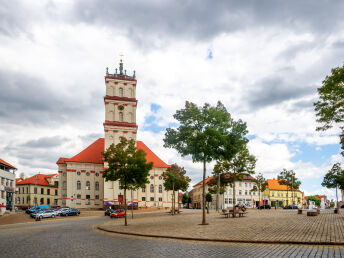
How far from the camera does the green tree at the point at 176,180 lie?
54.3 meters

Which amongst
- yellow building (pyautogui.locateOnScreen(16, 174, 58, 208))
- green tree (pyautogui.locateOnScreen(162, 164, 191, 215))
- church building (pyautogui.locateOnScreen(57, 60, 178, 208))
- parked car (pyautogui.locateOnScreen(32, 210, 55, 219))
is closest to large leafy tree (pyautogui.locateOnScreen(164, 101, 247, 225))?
green tree (pyautogui.locateOnScreen(162, 164, 191, 215))

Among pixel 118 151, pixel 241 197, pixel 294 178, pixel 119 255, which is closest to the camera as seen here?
pixel 119 255

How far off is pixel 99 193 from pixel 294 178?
49.5 m

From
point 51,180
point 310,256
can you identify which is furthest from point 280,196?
→ point 310,256

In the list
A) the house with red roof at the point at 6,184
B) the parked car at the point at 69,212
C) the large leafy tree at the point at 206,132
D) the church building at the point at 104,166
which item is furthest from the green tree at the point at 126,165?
the church building at the point at 104,166

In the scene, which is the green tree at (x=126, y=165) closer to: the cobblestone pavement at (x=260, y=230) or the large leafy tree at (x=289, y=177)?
the cobblestone pavement at (x=260, y=230)

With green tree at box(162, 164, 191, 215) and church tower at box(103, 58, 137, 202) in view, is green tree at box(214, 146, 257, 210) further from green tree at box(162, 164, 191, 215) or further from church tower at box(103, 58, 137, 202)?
church tower at box(103, 58, 137, 202)

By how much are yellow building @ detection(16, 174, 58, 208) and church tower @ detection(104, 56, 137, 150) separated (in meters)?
43.6

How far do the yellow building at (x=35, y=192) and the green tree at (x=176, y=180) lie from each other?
228 feet

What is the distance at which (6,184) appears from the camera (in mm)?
66312

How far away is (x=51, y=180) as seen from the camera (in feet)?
407

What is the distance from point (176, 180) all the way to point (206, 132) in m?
31.1

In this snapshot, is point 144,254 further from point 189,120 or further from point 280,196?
point 280,196

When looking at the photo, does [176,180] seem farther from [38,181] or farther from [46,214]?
[38,181]
